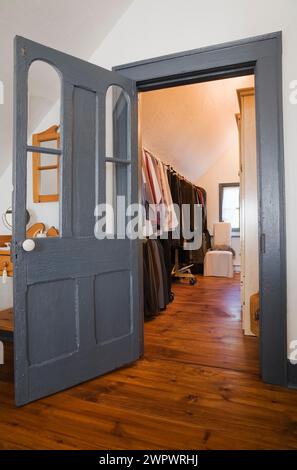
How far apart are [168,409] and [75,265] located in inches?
33.9

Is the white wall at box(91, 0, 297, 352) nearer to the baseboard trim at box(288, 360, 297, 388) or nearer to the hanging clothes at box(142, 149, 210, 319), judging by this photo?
the baseboard trim at box(288, 360, 297, 388)

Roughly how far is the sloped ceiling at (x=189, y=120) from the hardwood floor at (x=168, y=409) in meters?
2.48

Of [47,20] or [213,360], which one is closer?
[47,20]

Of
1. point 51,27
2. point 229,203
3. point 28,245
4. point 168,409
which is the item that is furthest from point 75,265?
point 229,203

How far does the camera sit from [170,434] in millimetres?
1356

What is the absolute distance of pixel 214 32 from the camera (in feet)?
6.34

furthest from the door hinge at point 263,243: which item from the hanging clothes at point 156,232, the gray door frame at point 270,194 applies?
the hanging clothes at point 156,232

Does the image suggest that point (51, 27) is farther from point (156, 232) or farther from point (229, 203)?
point (229, 203)

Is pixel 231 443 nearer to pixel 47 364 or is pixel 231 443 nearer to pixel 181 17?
pixel 47 364

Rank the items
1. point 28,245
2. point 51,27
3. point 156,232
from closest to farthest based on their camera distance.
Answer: point 28,245, point 51,27, point 156,232

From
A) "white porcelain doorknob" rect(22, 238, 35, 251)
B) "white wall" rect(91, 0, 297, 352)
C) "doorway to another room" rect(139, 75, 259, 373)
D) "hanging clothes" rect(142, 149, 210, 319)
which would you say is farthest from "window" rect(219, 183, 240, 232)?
"white porcelain doorknob" rect(22, 238, 35, 251)

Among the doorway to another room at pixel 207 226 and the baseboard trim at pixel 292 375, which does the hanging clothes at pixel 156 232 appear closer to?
the doorway to another room at pixel 207 226

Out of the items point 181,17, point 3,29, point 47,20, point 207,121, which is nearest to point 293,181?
point 181,17
